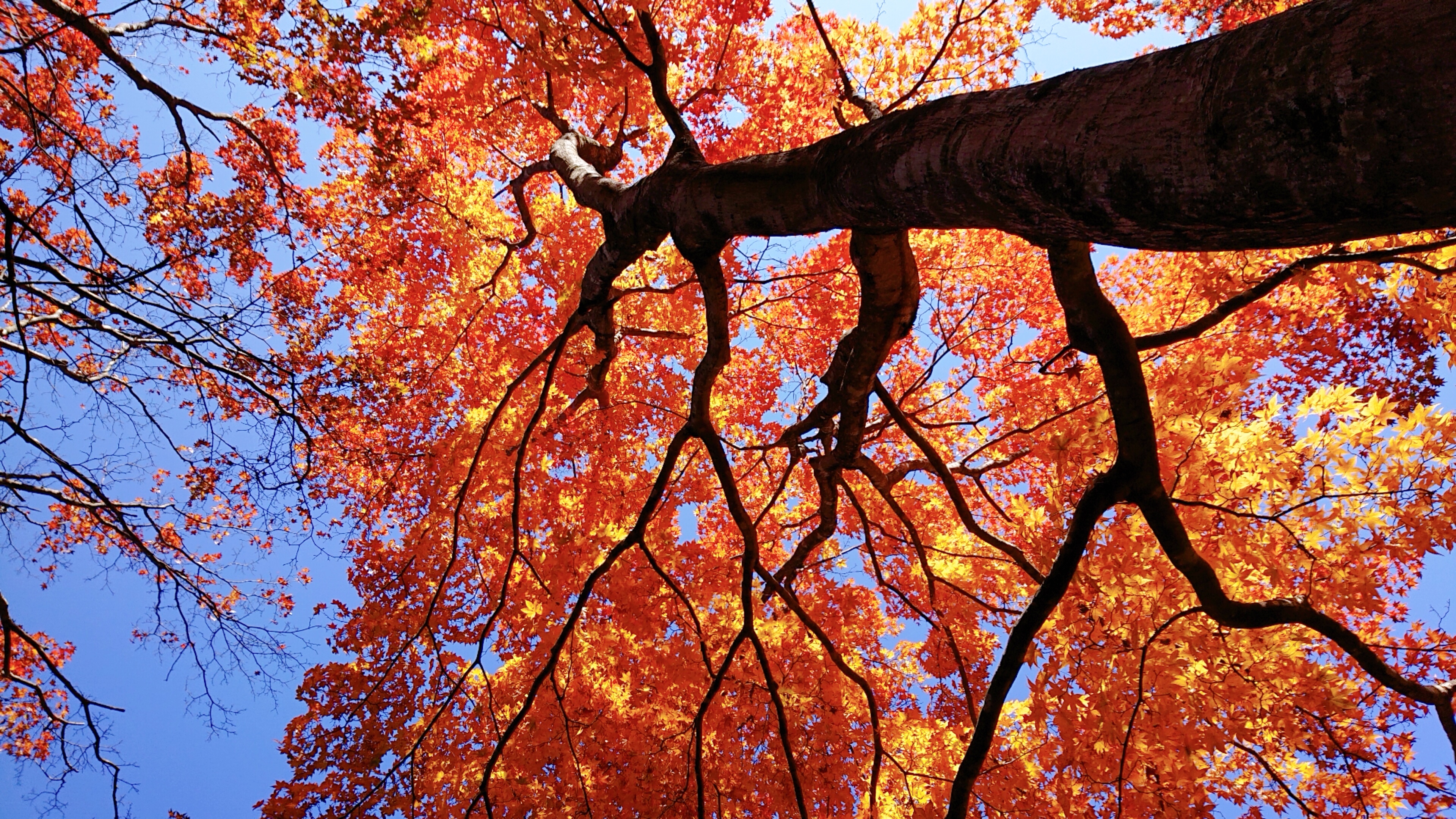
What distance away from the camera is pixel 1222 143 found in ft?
3.53

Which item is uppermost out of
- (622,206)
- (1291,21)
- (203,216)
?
(203,216)

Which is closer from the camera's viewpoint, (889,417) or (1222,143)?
(1222,143)

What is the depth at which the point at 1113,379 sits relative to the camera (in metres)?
2.41

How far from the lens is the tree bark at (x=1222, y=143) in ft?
2.87

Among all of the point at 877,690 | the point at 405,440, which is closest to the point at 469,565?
the point at 405,440

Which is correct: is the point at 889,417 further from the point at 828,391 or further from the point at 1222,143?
the point at 1222,143

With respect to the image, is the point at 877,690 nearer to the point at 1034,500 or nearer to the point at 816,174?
the point at 1034,500

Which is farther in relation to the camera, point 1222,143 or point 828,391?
point 828,391

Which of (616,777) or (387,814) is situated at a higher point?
(616,777)

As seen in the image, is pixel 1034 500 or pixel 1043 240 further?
pixel 1034 500

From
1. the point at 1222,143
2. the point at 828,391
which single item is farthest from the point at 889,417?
the point at 1222,143

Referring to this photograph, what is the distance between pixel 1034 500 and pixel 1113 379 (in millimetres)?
6615

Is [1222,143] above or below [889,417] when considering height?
below

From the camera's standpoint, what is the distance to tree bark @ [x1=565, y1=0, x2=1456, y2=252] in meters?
0.87
